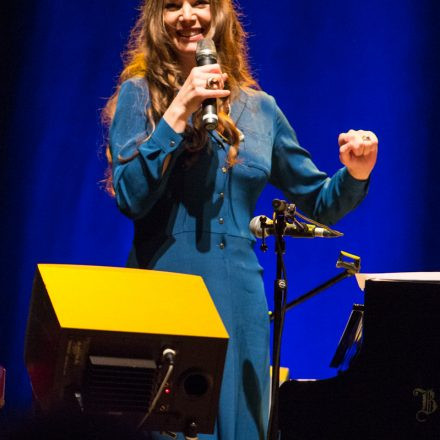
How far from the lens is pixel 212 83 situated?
1.91 metres

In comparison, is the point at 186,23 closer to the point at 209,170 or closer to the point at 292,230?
the point at 209,170

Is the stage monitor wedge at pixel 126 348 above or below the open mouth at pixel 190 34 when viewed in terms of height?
below

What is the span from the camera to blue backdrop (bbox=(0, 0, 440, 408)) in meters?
3.62

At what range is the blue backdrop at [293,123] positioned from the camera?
3625 mm

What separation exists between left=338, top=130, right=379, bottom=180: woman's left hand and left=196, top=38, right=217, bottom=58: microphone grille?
1.29 feet

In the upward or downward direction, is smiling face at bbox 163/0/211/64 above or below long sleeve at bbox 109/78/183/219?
above

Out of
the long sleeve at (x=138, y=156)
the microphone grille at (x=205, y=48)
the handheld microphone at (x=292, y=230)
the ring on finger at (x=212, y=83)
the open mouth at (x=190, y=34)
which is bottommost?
the handheld microphone at (x=292, y=230)

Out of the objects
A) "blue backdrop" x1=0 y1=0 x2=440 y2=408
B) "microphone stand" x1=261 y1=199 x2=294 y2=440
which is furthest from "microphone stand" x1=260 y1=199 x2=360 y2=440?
"blue backdrop" x1=0 y1=0 x2=440 y2=408

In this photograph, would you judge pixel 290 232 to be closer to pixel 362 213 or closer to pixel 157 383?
pixel 157 383

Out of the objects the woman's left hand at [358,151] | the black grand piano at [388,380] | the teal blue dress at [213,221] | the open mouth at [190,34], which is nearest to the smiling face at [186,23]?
the open mouth at [190,34]

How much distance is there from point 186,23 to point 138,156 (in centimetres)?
42

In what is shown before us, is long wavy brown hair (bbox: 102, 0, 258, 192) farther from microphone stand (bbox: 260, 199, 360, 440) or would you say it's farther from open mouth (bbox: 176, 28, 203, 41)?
microphone stand (bbox: 260, 199, 360, 440)

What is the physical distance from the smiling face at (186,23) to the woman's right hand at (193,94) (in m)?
0.29

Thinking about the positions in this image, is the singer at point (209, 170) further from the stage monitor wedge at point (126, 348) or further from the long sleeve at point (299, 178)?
the stage monitor wedge at point (126, 348)
